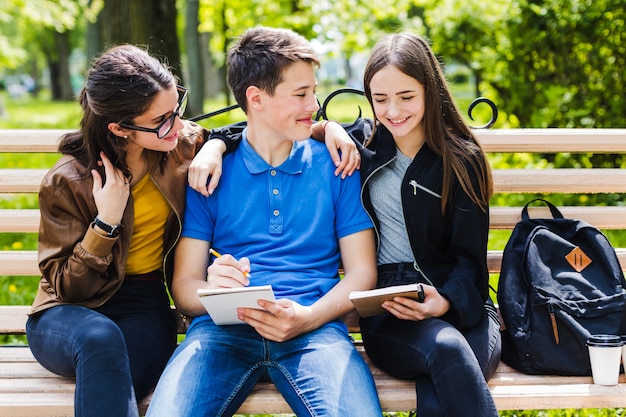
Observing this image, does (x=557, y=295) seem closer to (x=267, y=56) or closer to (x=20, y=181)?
(x=267, y=56)

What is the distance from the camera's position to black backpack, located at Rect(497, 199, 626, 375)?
306cm

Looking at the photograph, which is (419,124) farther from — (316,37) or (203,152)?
(316,37)

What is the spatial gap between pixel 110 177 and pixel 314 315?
0.92 metres

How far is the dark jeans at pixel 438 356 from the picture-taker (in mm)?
2641

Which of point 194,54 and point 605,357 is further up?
point 194,54

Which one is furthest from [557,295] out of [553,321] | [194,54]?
[194,54]

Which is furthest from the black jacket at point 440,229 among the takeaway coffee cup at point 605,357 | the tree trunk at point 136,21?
the tree trunk at point 136,21

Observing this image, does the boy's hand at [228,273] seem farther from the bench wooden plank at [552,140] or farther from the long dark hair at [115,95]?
the bench wooden plank at [552,140]

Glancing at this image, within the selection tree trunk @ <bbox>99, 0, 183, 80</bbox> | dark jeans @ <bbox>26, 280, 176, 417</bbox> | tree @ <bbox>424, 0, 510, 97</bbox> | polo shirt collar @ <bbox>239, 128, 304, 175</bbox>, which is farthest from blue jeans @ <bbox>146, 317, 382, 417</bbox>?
tree @ <bbox>424, 0, 510, 97</bbox>

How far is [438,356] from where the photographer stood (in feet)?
8.95

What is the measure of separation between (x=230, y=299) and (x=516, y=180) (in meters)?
1.55

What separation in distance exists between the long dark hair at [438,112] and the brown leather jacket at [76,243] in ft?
3.24

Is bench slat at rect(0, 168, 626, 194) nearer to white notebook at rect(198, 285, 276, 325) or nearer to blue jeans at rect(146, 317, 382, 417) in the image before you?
blue jeans at rect(146, 317, 382, 417)

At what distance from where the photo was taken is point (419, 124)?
323 centimetres
